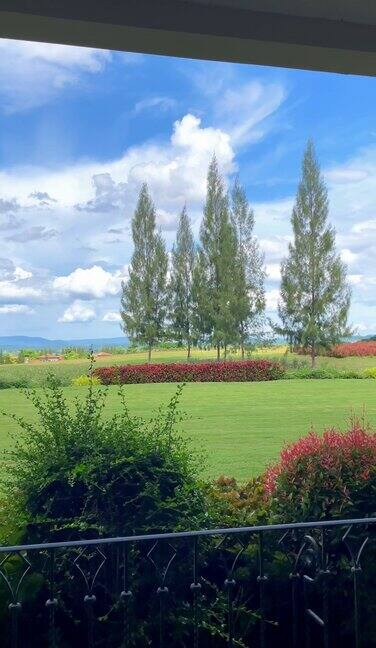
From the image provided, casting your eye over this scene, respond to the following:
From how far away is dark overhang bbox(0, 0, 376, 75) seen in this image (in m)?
1.39

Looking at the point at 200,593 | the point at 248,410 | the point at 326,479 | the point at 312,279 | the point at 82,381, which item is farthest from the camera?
the point at 312,279

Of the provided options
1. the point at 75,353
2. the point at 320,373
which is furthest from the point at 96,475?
the point at 320,373

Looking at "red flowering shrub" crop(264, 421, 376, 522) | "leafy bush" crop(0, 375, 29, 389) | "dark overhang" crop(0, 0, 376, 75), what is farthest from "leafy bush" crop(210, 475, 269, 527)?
"dark overhang" crop(0, 0, 376, 75)

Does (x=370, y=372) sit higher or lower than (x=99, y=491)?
higher

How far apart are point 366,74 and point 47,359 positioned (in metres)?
1.31

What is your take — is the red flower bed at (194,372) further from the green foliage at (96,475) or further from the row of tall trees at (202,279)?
the green foliage at (96,475)

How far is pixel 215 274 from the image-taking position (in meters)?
2.36

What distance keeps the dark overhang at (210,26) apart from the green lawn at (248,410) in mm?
1069

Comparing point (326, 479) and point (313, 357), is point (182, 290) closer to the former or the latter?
point (313, 357)

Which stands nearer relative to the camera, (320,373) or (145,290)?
(145,290)

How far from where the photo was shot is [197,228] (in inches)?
93.7

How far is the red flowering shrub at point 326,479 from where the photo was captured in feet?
5.91

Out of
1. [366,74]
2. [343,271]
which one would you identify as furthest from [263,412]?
[366,74]

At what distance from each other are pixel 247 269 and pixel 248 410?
55cm
